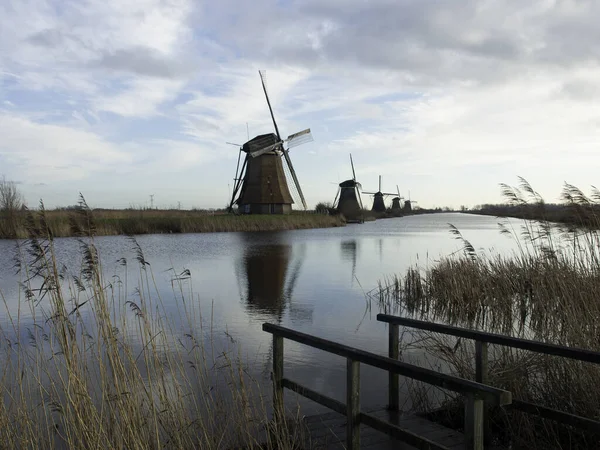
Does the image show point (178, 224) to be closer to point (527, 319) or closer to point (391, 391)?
point (527, 319)

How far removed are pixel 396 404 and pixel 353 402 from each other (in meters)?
1.14

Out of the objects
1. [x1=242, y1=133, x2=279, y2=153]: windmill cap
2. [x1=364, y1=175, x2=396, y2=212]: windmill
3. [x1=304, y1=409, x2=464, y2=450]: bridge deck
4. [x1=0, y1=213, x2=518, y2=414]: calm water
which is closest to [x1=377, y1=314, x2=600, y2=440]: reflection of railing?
[x1=304, y1=409, x2=464, y2=450]: bridge deck

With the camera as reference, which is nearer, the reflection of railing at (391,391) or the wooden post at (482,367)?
the reflection of railing at (391,391)

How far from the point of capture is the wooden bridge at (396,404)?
2.39 m

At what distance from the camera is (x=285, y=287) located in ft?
42.3

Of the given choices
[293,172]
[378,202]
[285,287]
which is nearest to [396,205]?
[378,202]

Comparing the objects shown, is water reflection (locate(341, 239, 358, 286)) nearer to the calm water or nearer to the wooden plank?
the calm water

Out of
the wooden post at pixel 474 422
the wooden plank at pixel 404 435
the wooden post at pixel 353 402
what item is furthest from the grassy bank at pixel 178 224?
the wooden post at pixel 474 422

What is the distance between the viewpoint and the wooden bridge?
2.39m

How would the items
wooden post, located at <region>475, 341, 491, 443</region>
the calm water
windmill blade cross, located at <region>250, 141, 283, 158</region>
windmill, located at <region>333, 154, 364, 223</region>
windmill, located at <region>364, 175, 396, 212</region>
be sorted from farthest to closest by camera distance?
windmill, located at <region>364, 175, 396, 212</region> < windmill, located at <region>333, 154, 364, 223</region> < windmill blade cross, located at <region>250, 141, 283, 158</region> < the calm water < wooden post, located at <region>475, 341, 491, 443</region>

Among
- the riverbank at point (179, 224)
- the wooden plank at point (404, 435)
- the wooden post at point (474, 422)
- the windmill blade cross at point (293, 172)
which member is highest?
the windmill blade cross at point (293, 172)

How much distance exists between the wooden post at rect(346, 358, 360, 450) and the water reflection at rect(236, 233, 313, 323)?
5.89 meters

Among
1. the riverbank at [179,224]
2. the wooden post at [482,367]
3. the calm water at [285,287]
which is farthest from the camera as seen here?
the riverbank at [179,224]

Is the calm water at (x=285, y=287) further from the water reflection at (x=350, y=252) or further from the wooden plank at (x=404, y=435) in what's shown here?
the wooden plank at (x=404, y=435)
